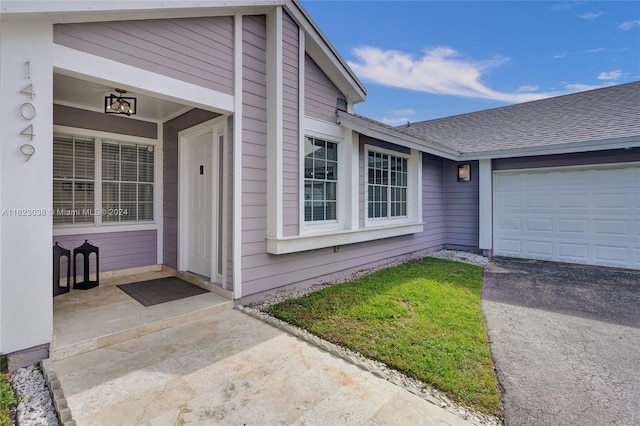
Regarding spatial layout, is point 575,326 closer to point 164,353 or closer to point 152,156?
point 164,353

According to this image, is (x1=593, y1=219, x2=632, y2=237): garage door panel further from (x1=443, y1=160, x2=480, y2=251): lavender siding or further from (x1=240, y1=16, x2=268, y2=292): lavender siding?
(x1=240, y1=16, x2=268, y2=292): lavender siding

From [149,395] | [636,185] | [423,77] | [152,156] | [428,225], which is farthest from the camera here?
[423,77]

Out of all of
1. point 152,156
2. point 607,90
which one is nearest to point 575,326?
point 152,156

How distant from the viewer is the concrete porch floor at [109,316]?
9.12ft

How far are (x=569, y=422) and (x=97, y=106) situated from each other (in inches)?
257

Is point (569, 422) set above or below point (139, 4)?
below

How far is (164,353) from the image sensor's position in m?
2.76

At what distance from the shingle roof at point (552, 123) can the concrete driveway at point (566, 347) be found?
331 cm

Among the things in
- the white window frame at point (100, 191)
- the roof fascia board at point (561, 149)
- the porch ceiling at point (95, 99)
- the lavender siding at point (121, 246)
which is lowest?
the lavender siding at point (121, 246)

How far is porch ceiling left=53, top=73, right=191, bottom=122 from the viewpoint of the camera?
12.2 ft

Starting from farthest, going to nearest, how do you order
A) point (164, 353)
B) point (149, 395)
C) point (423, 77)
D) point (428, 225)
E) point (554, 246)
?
point (423, 77) → point (428, 225) → point (554, 246) → point (164, 353) → point (149, 395)

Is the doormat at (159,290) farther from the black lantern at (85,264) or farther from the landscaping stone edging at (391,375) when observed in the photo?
the landscaping stone edging at (391,375)

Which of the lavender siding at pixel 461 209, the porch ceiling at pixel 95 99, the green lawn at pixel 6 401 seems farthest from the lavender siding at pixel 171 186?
the lavender siding at pixel 461 209

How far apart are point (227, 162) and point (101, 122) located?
2524mm
